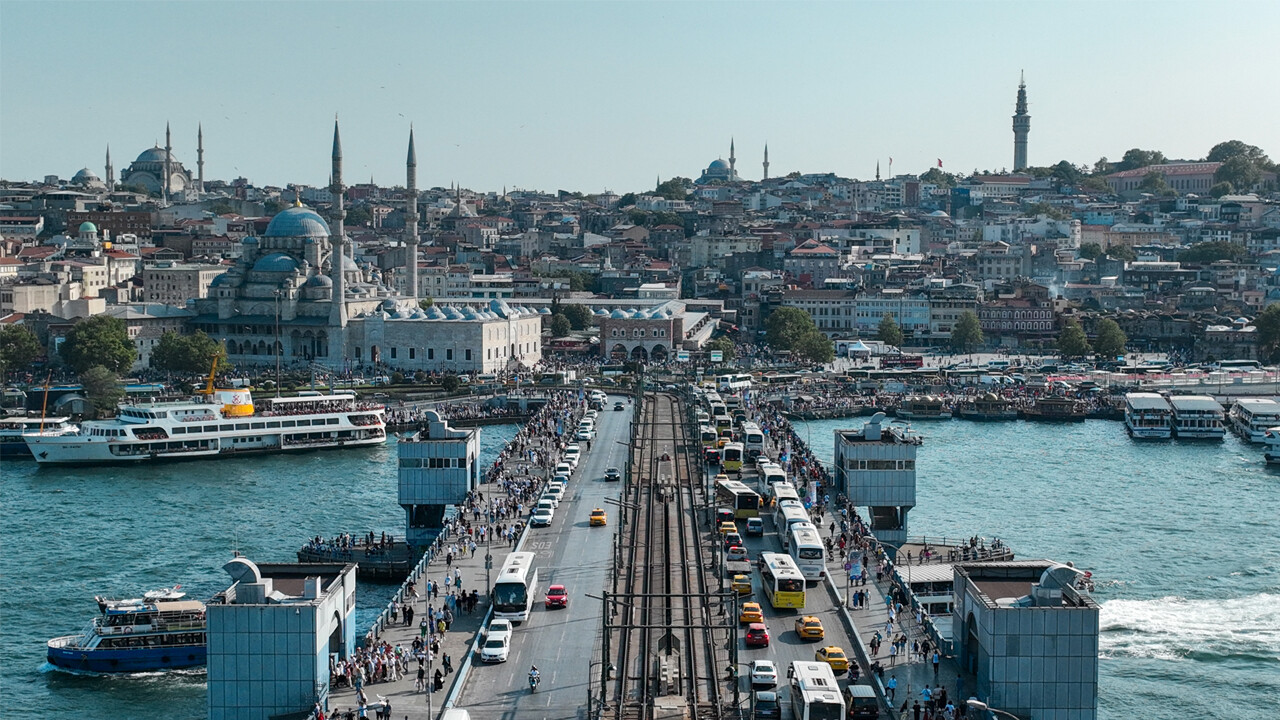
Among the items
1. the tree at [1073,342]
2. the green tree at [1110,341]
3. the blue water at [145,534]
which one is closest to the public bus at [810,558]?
the blue water at [145,534]

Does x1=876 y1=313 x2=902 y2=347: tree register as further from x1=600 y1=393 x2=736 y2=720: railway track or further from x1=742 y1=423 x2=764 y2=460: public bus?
x1=600 y1=393 x2=736 y2=720: railway track

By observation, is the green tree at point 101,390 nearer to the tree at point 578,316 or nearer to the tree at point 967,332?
the tree at point 578,316

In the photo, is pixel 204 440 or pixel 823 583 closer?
Answer: pixel 823 583

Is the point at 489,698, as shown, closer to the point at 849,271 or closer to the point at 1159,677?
the point at 1159,677

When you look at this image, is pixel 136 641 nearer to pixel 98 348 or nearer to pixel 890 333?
pixel 98 348

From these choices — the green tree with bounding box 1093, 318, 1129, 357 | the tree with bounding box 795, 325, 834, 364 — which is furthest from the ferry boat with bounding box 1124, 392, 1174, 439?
the tree with bounding box 795, 325, 834, 364

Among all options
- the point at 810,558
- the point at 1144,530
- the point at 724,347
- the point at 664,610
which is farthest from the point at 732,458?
the point at 724,347

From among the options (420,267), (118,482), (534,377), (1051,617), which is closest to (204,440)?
(118,482)
